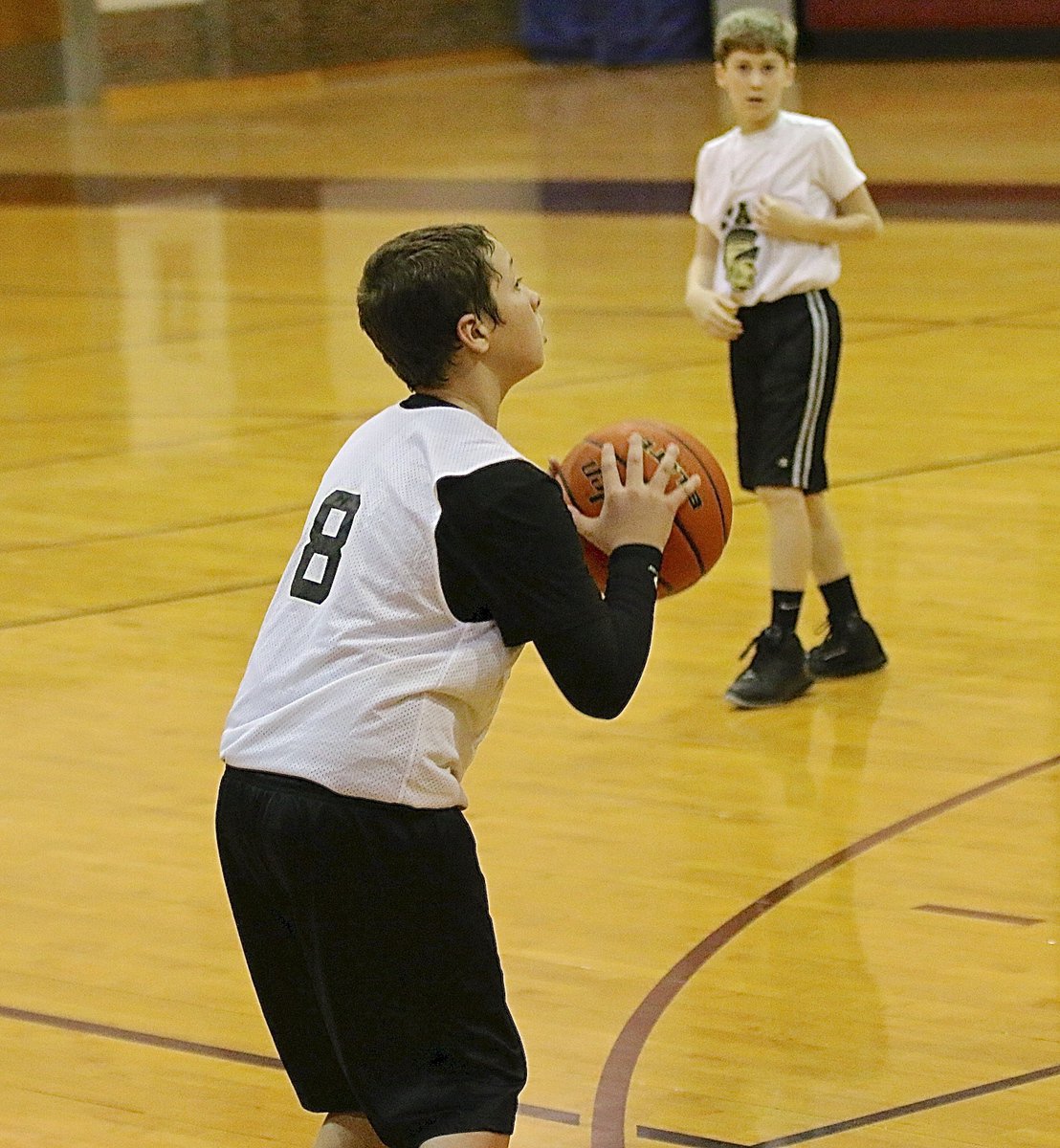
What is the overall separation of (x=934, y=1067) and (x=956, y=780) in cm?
123

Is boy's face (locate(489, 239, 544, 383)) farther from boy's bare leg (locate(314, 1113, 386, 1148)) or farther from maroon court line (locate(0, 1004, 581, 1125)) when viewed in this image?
maroon court line (locate(0, 1004, 581, 1125))

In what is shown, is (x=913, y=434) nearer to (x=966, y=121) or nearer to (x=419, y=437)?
(x=419, y=437)

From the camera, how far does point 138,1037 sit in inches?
136

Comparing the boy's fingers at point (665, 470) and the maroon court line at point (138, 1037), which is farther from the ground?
the boy's fingers at point (665, 470)

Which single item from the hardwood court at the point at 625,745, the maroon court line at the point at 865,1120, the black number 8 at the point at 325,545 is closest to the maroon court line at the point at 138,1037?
the hardwood court at the point at 625,745

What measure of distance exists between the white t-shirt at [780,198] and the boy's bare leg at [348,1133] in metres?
2.69

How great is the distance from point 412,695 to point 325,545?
7.2 inches

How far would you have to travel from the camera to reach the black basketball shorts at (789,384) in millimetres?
4824

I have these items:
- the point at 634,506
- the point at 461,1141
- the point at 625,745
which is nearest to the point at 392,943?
the point at 461,1141

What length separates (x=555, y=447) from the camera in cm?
726

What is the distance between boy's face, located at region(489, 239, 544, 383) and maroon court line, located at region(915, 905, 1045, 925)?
5.43ft

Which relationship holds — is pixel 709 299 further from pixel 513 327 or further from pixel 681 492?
pixel 513 327

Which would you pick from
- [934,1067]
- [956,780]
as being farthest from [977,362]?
[934,1067]

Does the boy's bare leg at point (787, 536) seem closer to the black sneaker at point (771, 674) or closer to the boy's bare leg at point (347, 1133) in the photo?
the black sneaker at point (771, 674)
